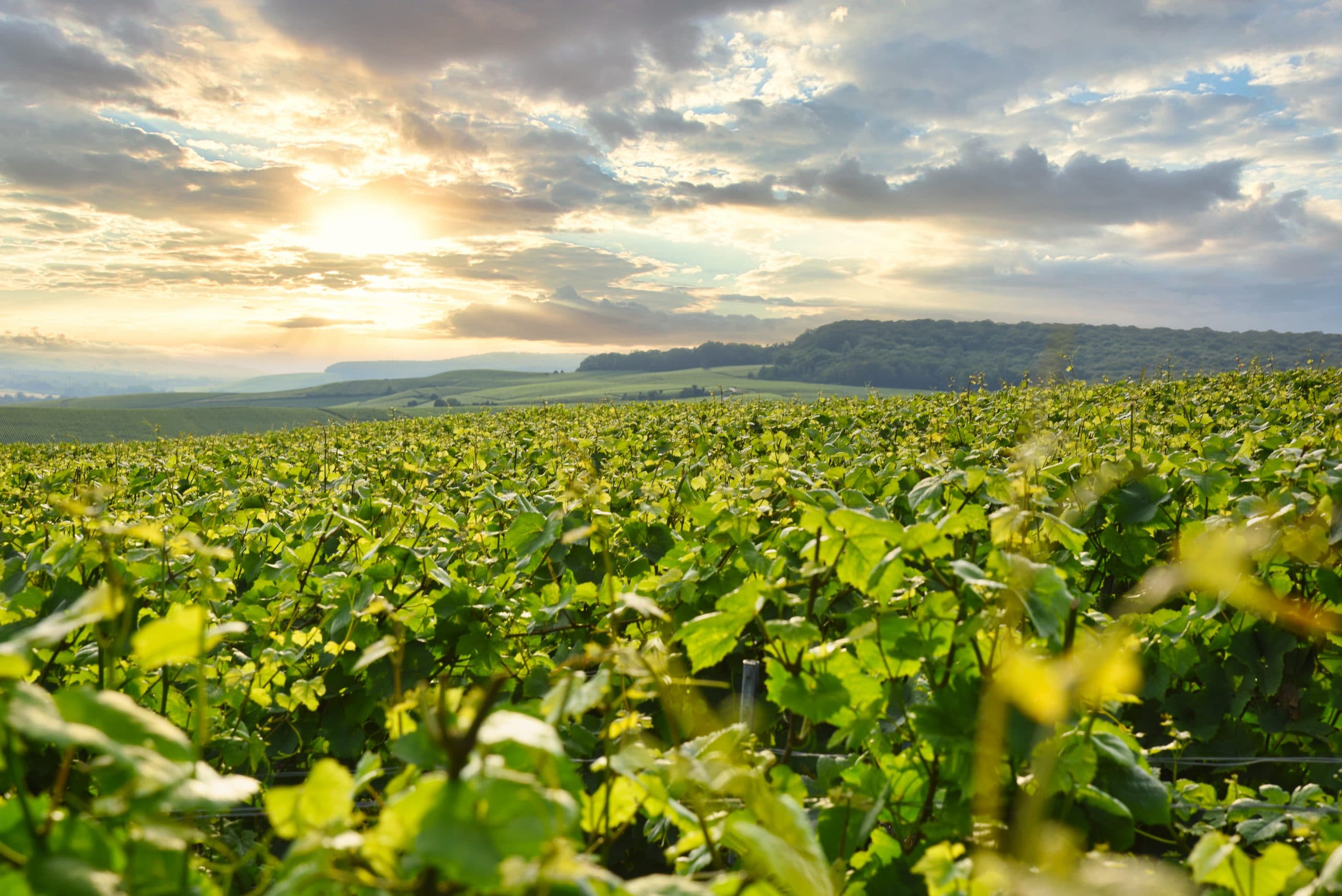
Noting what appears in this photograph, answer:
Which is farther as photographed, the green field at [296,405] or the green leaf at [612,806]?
the green field at [296,405]

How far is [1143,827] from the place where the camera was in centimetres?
334

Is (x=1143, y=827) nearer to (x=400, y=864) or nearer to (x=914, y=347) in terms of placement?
(x=400, y=864)

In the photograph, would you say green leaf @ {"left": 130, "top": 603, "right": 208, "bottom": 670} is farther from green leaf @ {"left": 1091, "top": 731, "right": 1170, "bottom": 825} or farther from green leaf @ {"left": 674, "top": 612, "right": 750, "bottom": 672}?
green leaf @ {"left": 1091, "top": 731, "right": 1170, "bottom": 825}

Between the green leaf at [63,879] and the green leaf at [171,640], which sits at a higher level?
the green leaf at [171,640]

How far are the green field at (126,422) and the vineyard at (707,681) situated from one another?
8052 cm

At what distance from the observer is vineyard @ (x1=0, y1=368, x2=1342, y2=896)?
1.12 meters

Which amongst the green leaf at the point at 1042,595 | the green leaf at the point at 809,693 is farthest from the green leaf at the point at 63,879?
the green leaf at the point at 1042,595

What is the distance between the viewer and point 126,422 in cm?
9469

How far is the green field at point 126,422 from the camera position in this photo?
82188 millimetres

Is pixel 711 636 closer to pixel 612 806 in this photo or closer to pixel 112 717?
pixel 612 806

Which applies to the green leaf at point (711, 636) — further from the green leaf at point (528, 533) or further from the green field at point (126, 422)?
the green field at point (126, 422)

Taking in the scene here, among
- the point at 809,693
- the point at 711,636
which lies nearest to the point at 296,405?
the point at 711,636

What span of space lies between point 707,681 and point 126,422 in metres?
115

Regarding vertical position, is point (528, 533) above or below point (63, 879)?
below
